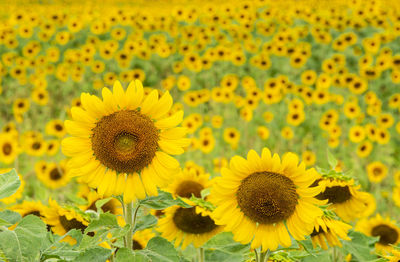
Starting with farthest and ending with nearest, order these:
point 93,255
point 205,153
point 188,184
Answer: point 205,153 < point 188,184 < point 93,255

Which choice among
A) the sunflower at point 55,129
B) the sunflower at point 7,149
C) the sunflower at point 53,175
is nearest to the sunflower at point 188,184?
Result: the sunflower at point 53,175

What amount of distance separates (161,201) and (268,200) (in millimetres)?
337

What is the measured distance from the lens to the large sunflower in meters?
1.34

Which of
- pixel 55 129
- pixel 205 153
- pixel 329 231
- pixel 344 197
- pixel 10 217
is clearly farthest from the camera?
pixel 205 153

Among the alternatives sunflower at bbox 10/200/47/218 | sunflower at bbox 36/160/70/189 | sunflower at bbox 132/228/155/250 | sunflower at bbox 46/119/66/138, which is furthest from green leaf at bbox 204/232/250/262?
sunflower at bbox 46/119/66/138

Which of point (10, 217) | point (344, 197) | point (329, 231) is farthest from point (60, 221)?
point (344, 197)

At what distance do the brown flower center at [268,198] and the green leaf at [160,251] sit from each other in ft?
0.82

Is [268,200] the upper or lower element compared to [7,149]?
upper

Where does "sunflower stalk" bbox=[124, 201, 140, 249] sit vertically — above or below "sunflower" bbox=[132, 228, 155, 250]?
above

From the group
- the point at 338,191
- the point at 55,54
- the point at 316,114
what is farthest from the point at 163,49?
the point at 338,191

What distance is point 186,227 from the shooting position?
1876 mm

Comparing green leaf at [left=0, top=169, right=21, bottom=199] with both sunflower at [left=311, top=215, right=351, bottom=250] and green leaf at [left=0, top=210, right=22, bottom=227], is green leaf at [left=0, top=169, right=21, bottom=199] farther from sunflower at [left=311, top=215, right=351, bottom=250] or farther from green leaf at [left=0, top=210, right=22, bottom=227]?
sunflower at [left=311, top=215, right=351, bottom=250]

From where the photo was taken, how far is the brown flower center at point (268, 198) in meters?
1.35

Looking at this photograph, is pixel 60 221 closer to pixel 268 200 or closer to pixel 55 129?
pixel 268 200
